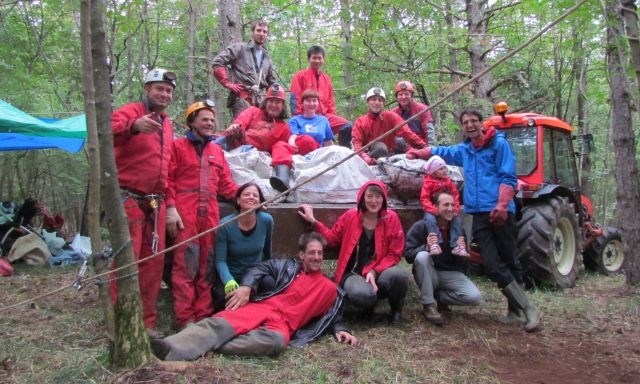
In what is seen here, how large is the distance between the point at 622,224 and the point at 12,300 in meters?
6.48

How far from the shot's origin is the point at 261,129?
5.31m

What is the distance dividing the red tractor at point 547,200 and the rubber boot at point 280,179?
99.7 inches

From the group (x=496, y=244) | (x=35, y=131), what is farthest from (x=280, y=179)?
(x=35, y=131)

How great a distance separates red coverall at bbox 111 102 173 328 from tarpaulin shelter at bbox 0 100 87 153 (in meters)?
2.75

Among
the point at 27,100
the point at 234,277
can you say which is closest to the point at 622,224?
the point at 234,277

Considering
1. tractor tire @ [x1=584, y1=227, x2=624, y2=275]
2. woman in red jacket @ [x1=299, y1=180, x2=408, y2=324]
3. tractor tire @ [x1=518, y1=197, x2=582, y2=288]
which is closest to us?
woman in red jacket @ [x1=299, y1=180, x2=408, y2=324]

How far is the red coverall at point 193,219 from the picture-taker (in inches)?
152

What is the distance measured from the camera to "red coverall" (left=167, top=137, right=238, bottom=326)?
385 cm

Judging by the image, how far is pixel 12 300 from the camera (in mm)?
5273

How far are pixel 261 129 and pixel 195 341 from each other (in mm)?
2563

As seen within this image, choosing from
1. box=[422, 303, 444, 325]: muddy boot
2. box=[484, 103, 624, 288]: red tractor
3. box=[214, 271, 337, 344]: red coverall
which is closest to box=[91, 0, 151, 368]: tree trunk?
box=[214, 271, 337, 344]: red coverall

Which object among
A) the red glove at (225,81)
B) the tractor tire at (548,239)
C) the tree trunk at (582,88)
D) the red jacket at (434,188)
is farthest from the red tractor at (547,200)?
the red glove at (225,81)

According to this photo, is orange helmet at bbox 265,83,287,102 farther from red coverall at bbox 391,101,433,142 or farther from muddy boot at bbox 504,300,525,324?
muddy boot at bbox 504,300,525,324

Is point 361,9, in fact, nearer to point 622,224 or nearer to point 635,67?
point 622,224
